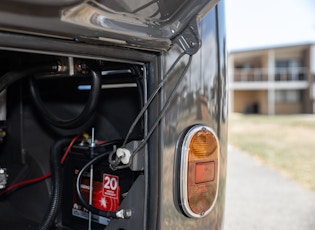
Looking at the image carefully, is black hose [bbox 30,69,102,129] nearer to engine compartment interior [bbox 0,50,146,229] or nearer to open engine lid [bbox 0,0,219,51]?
engine compartment interior [bbox 0,50,146,229]

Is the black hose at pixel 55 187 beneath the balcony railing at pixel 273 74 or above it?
beneath

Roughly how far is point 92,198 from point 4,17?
1.15 m

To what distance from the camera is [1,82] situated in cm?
163

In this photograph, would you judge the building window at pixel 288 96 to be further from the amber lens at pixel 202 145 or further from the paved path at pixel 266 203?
the amber lens at pixel 202 145

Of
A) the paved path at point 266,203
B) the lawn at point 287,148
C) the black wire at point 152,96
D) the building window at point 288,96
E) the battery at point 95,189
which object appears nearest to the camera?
the black wire at point 152,96

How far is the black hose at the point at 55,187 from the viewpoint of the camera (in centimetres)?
194

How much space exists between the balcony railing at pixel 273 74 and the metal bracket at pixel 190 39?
35.9 meters

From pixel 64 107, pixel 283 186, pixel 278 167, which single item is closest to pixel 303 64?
pixel 278 167

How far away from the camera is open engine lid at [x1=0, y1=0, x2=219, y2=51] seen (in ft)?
3.66

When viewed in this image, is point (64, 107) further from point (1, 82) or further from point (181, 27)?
point (181, 27)

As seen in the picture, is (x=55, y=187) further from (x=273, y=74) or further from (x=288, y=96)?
(x=288, y=96)

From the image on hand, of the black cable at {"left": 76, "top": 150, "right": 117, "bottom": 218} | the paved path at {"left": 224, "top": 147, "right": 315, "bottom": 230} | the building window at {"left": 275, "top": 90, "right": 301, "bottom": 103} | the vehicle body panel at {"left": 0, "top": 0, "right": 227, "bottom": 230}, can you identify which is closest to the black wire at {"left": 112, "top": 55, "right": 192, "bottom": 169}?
the vehicle body panel at {"left": 0, "top": 0, "right": 227, "bottom": 230}

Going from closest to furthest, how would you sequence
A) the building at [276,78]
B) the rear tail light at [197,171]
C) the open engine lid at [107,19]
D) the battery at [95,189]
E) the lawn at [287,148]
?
1. the open engine lid at [107,19]
2. the rear tail light at [197,171]
3. the battery at [95,189]
4. the lawn at [287,148]
5. the building at [276,78]

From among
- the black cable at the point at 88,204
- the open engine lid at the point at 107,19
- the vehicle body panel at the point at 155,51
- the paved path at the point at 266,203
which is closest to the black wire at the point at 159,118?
the vehicle body panel at the point at 155,51
